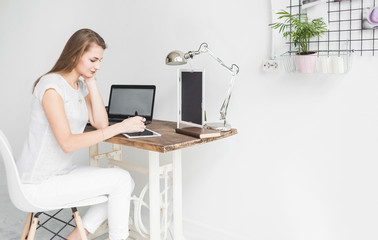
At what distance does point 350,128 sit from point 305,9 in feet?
2.05

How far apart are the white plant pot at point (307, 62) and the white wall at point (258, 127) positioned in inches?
4.8

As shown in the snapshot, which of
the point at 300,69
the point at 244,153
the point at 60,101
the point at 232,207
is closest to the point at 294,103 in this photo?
the point at 300,69

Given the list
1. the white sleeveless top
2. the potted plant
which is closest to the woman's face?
the white sleeveless top

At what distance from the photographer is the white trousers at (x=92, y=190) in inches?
64.0

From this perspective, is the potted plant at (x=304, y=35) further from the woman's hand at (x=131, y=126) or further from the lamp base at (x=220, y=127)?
the woman's hand at (x=131, y=126)

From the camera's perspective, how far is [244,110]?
7.01ft

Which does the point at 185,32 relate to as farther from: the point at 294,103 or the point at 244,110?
the point at 294,103

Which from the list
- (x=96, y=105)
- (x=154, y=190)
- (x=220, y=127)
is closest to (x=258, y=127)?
(x=220, y=127)

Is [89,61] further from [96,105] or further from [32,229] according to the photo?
[32,229]

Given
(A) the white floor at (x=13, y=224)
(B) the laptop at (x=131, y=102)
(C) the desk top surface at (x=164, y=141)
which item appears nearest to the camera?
(C) the desk top surface at (x=164, y=141)

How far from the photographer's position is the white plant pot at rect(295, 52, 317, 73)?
174 cm

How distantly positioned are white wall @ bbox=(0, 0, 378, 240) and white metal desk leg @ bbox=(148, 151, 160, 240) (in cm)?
Answer: 55

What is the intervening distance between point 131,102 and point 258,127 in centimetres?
79

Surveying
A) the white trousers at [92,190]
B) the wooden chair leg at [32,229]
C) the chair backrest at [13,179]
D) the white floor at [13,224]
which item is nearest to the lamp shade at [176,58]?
Result: the white trousers at [92,190]
